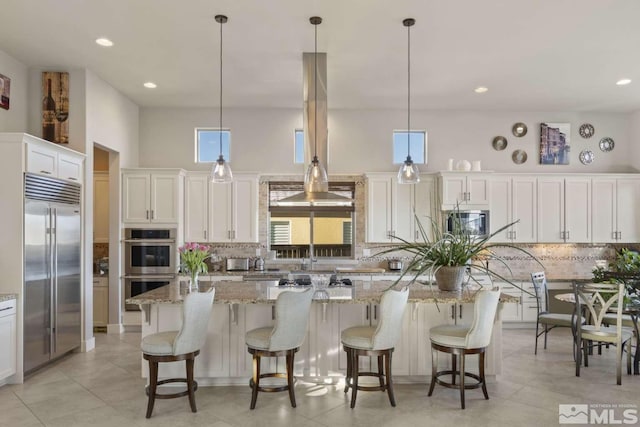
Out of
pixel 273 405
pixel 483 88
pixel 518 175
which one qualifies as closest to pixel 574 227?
pixel 518 175

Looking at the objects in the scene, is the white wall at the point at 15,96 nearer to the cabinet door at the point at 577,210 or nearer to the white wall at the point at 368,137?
the white wall at the point at 368,137

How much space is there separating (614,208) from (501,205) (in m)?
1.77

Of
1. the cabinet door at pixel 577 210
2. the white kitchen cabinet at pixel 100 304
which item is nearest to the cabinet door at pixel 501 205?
the cabinet door at pixel 577 210

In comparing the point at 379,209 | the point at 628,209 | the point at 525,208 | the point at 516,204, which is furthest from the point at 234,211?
the point at 628,209

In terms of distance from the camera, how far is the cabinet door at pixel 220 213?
6559 millimetres

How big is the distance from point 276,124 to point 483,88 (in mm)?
3139

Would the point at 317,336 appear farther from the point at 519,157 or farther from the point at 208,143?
the point at 519,157

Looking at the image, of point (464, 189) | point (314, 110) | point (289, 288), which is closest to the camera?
point (289, 288)

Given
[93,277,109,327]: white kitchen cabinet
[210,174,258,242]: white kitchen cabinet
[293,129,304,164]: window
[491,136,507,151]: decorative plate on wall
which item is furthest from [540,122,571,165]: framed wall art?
[93,277,109,327]: white kitchen cabinet

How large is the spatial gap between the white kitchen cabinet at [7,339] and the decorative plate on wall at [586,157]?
26.1 feet

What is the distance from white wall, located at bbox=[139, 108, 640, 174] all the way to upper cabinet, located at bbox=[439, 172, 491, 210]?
54cm

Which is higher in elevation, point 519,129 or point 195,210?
point 519,129

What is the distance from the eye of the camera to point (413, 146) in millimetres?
7074

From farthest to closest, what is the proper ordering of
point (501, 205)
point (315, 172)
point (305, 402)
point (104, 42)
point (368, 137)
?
point (368, 137) < point (501, 205) < point (104, 42) < point (315, 172) < point (305, 402)
